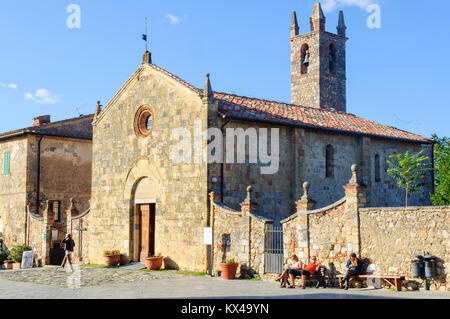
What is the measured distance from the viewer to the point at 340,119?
26781 millimetres

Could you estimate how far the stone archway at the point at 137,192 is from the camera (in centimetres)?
2367

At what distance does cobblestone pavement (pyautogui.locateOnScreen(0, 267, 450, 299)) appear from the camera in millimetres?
14609

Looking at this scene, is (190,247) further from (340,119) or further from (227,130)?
(340,119)

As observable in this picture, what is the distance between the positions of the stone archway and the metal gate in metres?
6.31

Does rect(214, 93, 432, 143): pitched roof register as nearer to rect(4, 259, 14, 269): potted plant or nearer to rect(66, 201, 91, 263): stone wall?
rect(66, 201, 91, 263): stone wall

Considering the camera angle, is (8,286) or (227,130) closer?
(8,286)

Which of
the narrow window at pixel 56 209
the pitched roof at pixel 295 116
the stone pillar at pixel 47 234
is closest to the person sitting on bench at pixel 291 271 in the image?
the pitched roof at pixel 295 116

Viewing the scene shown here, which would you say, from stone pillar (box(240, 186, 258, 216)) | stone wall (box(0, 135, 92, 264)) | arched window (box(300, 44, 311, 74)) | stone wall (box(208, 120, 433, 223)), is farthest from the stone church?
arched window (box(300, 44, 311, 74))

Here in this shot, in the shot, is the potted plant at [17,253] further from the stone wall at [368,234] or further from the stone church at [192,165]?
the stone wall at [368,234]

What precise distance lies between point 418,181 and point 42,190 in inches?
755

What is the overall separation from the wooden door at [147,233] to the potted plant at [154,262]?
1470 millimetres

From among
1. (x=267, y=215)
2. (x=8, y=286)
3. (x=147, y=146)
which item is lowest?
(x=8, y=286)
